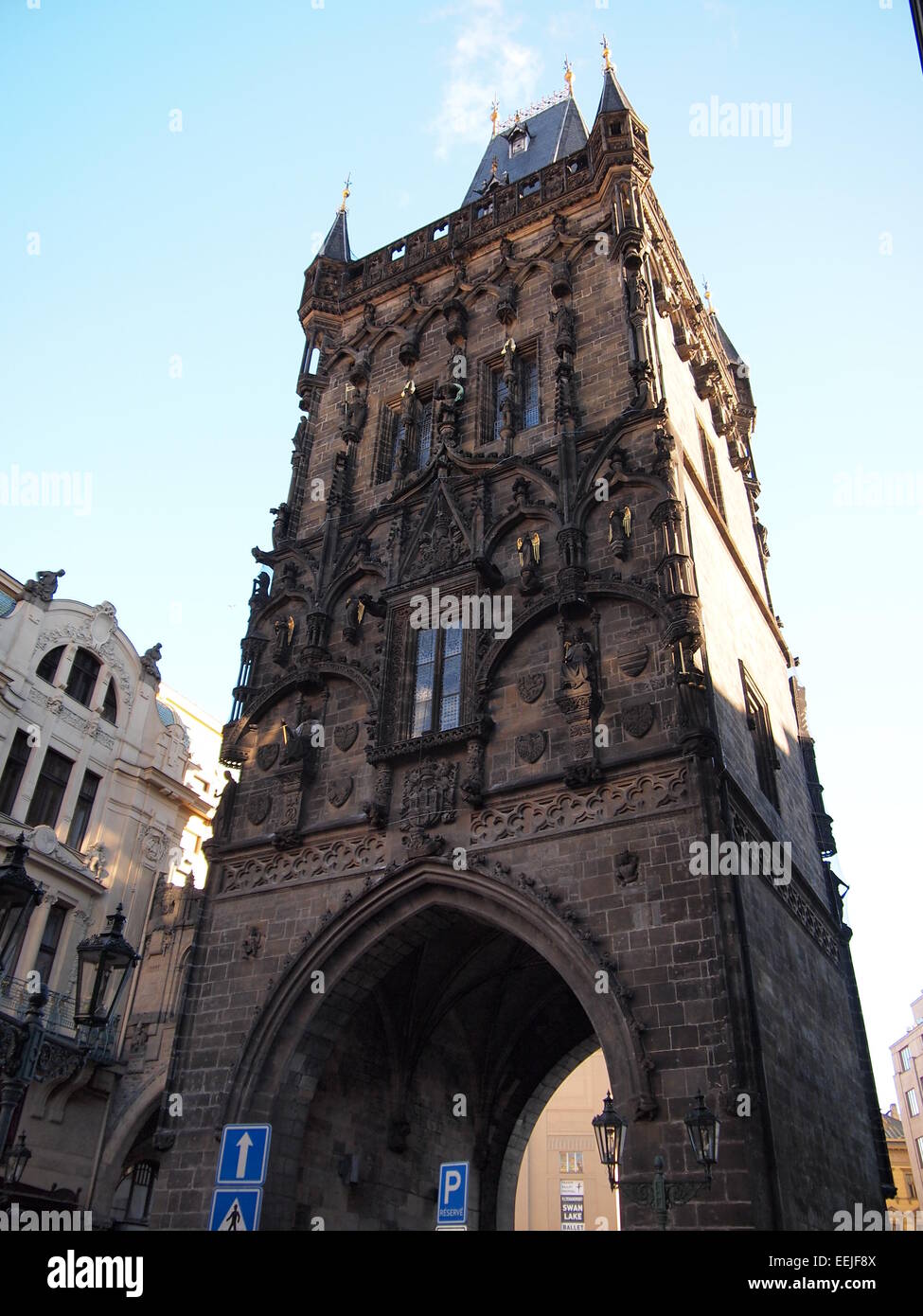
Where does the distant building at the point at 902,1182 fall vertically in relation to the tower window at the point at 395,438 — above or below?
below

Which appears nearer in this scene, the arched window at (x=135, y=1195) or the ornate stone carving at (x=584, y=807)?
the ornate stone carving at (x=584, y=807)

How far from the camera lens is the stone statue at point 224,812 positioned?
59.5 feet

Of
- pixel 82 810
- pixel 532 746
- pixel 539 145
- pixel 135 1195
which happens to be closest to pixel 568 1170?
pixel 135 1195

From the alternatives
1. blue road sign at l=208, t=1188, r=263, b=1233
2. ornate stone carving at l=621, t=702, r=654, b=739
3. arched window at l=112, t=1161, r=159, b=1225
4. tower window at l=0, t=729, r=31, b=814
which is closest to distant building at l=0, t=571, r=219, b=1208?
tower window at l=0, t=729, r=31, b=814

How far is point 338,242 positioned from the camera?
27.2m

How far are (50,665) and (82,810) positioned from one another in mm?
4139

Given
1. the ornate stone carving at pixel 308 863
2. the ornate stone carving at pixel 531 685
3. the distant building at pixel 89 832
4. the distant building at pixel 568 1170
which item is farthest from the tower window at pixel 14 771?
the distant building at pixel 568 1170

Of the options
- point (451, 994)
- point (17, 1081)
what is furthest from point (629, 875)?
point (17, 1081)

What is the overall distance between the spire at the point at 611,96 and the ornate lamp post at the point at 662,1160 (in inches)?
795

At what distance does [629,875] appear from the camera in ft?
43.8

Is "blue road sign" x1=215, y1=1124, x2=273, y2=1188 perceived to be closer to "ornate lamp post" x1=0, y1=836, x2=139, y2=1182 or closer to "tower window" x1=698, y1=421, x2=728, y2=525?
"ornate lamp post" x1=0, y1=836, x2=139, y2=1182

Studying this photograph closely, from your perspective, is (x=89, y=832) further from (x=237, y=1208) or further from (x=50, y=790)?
(x=237, y=1208)

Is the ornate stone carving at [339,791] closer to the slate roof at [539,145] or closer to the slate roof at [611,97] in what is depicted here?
the slate roof at [611,97]
